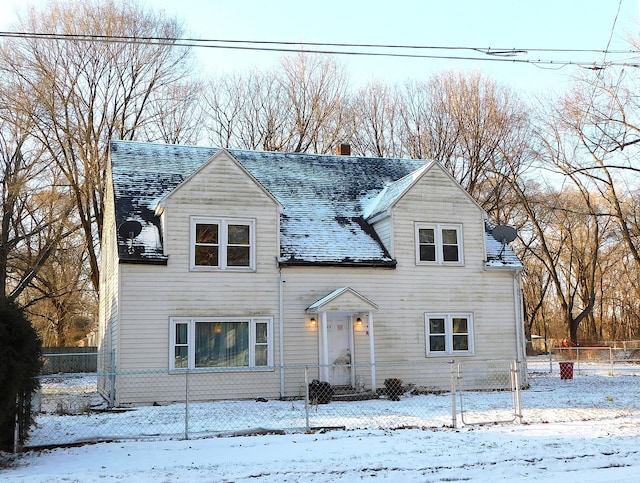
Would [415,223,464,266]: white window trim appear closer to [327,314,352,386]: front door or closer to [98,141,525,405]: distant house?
[98,141,525,405]: distant house

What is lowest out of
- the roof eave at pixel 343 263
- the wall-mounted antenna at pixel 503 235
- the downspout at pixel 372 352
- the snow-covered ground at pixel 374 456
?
the snow-covered ground at pixel 374 456

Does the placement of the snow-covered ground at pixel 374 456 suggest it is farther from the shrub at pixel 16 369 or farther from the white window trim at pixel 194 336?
the white window trim at pixel 194 336

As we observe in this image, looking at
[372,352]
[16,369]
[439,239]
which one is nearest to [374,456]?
[16,369]

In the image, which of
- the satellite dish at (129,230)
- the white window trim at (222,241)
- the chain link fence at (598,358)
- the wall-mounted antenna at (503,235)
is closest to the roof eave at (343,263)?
the white window trim at (222,241)

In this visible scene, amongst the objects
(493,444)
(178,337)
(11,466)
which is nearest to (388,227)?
(178,337)

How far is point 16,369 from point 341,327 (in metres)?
11.2

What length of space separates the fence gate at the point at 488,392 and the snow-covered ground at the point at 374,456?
0.65 metres

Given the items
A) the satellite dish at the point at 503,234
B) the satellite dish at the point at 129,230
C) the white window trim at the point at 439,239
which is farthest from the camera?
the satellite dish at the point at 503,234

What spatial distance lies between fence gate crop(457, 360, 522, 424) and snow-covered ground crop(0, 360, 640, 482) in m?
0.65

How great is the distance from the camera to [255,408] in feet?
54.4

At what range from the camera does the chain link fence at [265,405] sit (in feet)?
42.6

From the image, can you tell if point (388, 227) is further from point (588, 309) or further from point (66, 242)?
point (588, 309)

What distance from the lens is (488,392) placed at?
20281 mm

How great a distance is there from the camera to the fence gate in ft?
44.5
